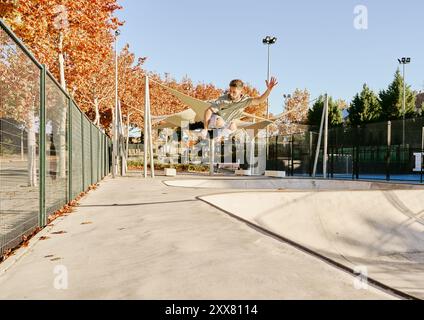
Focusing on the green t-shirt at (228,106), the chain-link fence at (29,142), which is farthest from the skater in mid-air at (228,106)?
the chain-link fence at (29,142)

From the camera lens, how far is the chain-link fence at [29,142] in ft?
16.1

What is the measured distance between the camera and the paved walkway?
2.97 m

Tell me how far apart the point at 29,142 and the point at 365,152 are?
833 inches

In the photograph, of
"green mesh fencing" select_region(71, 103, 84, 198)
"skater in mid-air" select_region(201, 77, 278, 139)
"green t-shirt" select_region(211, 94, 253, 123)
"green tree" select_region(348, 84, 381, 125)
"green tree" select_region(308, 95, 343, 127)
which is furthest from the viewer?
"green tree" select_region(308, 95, 343, 127)

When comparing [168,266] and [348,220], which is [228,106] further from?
[168,266]

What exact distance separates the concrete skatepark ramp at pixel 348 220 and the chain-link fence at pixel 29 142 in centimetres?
329

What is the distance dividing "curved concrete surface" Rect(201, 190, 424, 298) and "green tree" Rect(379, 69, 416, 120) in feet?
111

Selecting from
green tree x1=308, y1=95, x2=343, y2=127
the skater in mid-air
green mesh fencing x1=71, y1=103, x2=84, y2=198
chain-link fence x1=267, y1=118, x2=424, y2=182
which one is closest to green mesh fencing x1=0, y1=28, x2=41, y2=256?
green mesh fencing x1=71, y1=103, x2=84, y2=198

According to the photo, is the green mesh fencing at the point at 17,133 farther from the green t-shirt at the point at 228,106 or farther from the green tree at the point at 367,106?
the green tree at the point at 367,106

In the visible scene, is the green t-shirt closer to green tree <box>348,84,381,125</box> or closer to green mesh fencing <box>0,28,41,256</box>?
green mesh fencing <box>0,28,41,256</box>

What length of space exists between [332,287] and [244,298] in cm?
76

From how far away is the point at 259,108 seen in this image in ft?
174

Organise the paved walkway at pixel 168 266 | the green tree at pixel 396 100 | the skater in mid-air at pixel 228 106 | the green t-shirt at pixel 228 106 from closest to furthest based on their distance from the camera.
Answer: the paved walkway at pixel 168 266 → the skater in mid-air at pixel 228 106 → the green t-shirt at pixel 228 106 → the green tree at pixel 396 100
